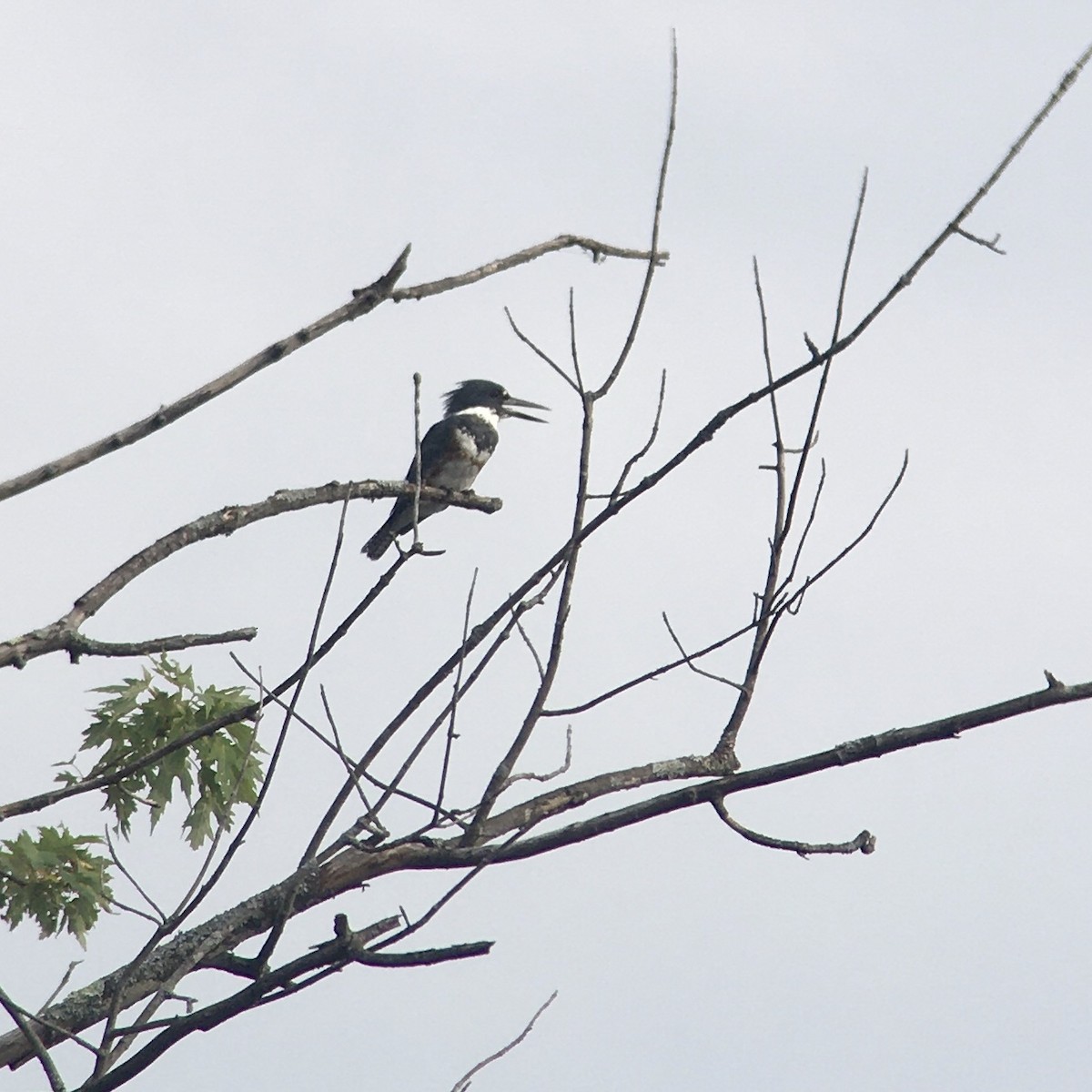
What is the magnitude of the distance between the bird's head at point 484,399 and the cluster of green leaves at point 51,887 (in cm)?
821

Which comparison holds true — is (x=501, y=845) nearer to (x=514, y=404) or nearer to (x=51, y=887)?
(x=51, y=887)

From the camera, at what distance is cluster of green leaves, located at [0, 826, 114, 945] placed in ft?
18.3

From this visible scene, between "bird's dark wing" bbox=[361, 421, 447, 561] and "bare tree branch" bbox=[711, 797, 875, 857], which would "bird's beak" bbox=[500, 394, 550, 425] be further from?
"bare tree branch" bbox=[711, 797, 875, 857]

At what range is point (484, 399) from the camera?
1364 cm

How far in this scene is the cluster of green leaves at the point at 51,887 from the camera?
557cm

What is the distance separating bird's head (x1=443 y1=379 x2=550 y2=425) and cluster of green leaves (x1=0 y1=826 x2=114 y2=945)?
8.21 m

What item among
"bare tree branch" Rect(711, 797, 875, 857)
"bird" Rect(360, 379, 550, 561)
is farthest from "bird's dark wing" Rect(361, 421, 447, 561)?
"bare tree branch" Rect(711, 797, 875, 857)

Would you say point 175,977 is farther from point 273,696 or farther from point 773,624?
point 773,624

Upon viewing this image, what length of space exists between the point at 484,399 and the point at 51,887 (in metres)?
8.46

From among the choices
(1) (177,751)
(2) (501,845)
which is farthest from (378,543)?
(2) (501,845)

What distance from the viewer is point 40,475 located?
3.61 metres

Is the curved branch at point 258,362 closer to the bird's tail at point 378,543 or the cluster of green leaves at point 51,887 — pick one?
the cluster of green leaves at point 51,887

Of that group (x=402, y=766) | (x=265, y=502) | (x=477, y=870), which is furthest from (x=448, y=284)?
(x=477, y=870)

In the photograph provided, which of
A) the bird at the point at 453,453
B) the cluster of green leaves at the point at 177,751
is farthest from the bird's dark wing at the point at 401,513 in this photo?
the cluster of green leaves at the point at 177,751
